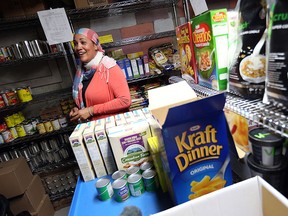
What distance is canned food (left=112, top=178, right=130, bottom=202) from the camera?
2.47 feet

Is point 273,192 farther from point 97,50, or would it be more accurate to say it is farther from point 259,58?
point 97,50

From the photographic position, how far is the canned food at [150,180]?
780 millimetres

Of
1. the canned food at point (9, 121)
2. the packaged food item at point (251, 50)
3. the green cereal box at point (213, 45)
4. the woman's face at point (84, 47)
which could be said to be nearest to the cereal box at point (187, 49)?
the green cereal box at point (213, 45)

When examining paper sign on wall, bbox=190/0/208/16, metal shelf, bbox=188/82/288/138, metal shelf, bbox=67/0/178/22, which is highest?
metal shelf, bbox=67/0/178/22

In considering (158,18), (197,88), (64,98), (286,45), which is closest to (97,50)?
(64,98)

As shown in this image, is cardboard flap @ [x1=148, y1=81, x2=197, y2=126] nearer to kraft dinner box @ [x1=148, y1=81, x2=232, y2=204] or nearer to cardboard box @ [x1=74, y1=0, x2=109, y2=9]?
kraft dinner box @ [x1=148, y1=81, x2=232, y2=204]

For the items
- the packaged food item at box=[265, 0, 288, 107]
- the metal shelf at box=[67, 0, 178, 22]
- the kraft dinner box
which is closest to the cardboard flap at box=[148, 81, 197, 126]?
the kraft dinner box

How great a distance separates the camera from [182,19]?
241 cm

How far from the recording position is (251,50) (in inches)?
21.1

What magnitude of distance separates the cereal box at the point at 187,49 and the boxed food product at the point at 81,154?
571 millimetres

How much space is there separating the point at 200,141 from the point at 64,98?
2.08 m

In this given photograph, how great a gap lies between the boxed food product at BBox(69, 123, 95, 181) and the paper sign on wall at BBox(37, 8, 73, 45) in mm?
1246

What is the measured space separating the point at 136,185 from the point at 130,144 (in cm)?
17

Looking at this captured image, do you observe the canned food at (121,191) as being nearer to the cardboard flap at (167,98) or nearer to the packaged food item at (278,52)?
the cardboard flap at (167,98)
